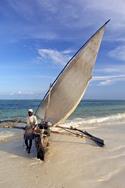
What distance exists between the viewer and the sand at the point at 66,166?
26.7 feet

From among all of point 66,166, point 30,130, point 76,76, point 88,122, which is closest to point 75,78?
point 76,76

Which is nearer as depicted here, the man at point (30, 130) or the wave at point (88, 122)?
the man at point (30, 130)

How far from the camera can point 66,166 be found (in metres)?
9.81

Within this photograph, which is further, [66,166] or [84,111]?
[84,111]

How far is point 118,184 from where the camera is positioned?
777 centimetres

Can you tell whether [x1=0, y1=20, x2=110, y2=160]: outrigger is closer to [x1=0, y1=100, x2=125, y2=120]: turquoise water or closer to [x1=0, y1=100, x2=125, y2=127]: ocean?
[x1=0, y1=100, x2=125, y2=127]: ocean

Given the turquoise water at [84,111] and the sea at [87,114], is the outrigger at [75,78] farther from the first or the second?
the turquoise water at [84,111]

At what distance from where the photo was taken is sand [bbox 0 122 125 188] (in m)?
8.13

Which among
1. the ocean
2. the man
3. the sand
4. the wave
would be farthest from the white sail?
the ocean

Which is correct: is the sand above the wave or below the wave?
below

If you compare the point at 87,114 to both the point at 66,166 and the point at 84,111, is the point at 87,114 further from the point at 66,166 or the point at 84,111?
the point at 66,166

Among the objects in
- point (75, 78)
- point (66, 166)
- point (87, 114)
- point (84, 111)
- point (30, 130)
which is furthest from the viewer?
point (84, 111)

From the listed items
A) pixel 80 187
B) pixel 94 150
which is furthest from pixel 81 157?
pixel 80 187

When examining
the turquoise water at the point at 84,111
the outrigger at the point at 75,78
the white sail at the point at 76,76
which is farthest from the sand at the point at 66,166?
the turquoise water at the point at 84,111
